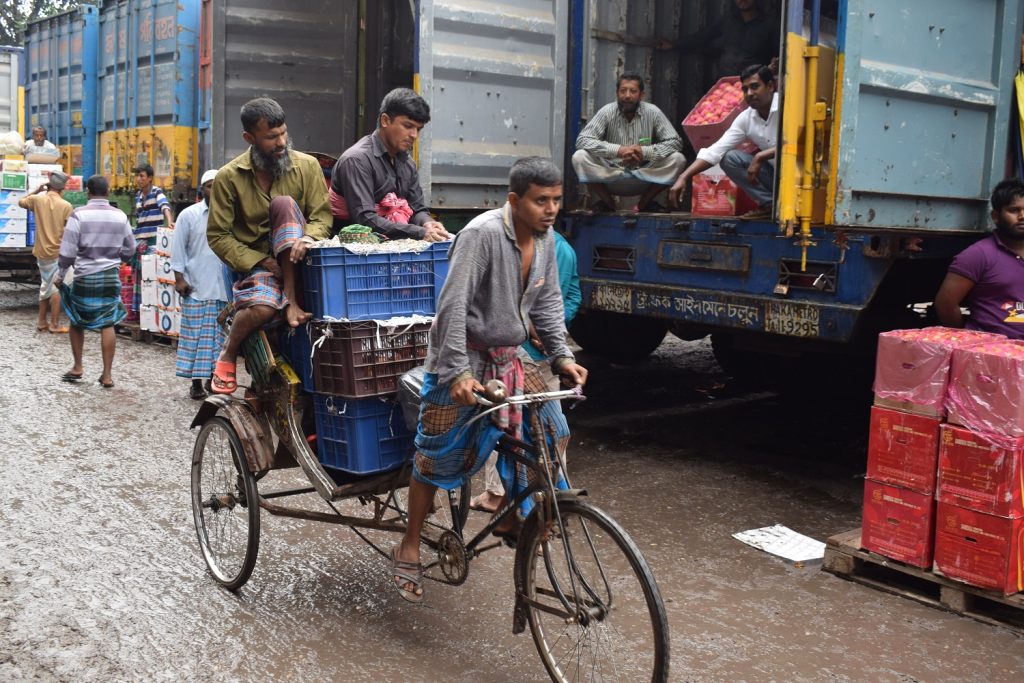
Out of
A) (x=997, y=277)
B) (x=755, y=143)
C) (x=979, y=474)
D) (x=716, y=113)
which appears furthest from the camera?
(x=716, y=113)

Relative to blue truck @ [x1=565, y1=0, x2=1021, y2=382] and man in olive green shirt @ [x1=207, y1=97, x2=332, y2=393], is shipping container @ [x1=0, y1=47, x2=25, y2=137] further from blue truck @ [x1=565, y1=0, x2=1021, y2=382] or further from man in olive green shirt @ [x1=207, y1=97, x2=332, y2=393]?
man in olive green shirt @ [x1=207, y1=97, x2=332, y2=393]

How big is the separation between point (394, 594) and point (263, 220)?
1622 millimetres

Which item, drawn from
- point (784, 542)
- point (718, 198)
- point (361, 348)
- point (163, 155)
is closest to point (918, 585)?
point (784, 542)

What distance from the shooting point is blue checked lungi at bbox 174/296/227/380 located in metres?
7.89

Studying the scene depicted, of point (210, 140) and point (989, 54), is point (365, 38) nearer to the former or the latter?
point (210, 140)

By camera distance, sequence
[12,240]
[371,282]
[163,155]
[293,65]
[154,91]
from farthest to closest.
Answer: [12,240] < [154,91] < [163,155] < [293,65] < [371,282]

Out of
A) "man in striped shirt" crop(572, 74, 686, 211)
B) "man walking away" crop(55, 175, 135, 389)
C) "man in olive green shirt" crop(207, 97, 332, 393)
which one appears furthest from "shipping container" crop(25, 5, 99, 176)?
"man in olive green shirt" crop(207, 97, 332, 393)

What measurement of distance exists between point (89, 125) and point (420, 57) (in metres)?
9.02

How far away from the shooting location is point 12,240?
13.8 meters

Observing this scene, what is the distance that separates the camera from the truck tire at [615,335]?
9172 millimetres

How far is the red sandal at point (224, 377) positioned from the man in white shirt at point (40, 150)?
11631 mm

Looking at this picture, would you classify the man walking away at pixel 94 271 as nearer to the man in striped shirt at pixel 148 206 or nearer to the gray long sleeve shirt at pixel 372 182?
the man in striped shirt at pixel 148 206

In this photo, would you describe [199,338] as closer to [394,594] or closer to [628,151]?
[628,151]

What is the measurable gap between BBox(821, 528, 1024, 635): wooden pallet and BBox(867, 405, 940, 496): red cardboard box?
33 cm
